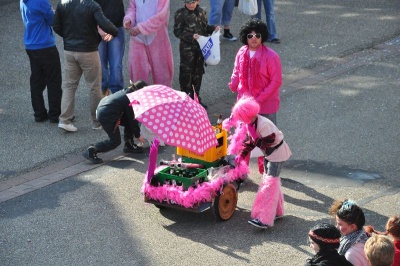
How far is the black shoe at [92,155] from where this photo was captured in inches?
382

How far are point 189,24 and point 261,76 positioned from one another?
2.42 meters

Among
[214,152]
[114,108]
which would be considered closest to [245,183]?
[214,152]

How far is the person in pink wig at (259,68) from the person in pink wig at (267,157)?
2.83 ft

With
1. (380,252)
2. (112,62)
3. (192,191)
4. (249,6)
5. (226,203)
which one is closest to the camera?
(380,252)

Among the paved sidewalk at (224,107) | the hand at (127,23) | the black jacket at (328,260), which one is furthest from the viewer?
the hand at (127,23)

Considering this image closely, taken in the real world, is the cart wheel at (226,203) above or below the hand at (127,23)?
below

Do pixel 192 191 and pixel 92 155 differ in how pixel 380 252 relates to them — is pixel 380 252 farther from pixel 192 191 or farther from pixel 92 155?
pixel 92 155

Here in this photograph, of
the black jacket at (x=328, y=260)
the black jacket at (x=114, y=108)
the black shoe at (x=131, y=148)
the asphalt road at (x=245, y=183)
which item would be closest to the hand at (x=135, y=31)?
the asphalt road at (x=245, y=183)

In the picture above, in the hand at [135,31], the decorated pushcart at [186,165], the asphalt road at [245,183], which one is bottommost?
the asphalt road at [245,183]

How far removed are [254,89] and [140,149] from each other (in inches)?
74.3

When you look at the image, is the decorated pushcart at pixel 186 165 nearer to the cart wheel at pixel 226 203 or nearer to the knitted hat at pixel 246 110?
the cart wheel at pixel 226 203

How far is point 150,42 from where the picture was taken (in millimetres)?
11141

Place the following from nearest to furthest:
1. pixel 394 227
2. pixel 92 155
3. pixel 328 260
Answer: pixel 328 260, pixel 394 227, pixel 92 155

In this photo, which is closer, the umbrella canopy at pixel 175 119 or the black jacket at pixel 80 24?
the umbrella canopy at pixel 175 119
